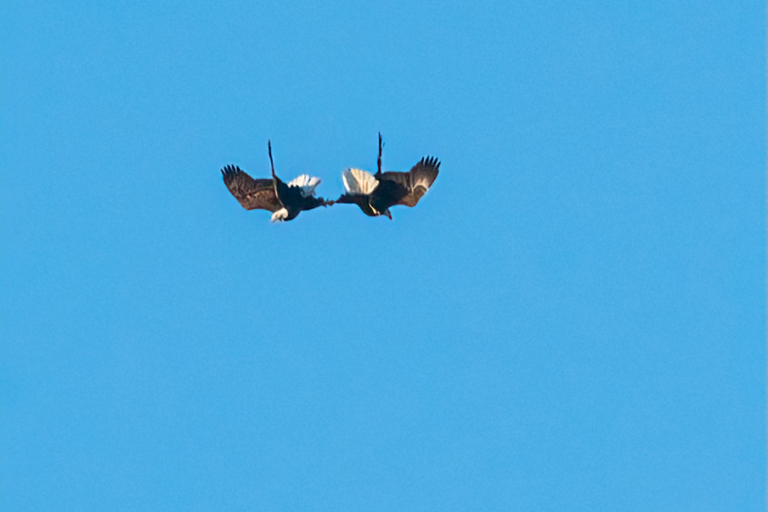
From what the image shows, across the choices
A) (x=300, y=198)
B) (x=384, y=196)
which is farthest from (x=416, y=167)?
(x=300, y=198)

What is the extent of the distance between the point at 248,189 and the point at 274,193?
2.02 ft

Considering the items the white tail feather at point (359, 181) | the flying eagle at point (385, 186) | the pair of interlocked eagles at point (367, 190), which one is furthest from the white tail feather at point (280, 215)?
the white tail feather at point (359, 181)

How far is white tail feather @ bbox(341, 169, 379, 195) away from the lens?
16.2m

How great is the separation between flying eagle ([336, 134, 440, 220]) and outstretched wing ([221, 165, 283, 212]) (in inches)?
65.7

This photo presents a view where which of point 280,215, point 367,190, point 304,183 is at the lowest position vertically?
point 280,215

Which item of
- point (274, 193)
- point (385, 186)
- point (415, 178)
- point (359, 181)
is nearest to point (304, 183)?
point (274, 193)

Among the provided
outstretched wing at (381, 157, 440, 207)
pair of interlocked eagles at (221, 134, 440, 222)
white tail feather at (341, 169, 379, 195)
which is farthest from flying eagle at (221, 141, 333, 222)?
outstretched wing at (381, 157, 440, 207)

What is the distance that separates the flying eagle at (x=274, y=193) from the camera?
16.5 m

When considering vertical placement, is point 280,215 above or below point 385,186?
below

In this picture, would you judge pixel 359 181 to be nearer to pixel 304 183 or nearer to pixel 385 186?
pixel 385 186

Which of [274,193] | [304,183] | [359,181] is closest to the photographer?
[359,181]

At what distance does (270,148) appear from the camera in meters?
16.1

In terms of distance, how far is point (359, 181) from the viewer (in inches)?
639

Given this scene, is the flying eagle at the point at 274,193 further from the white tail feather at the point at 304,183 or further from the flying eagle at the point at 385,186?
the flying eagle at the point at 385,186
